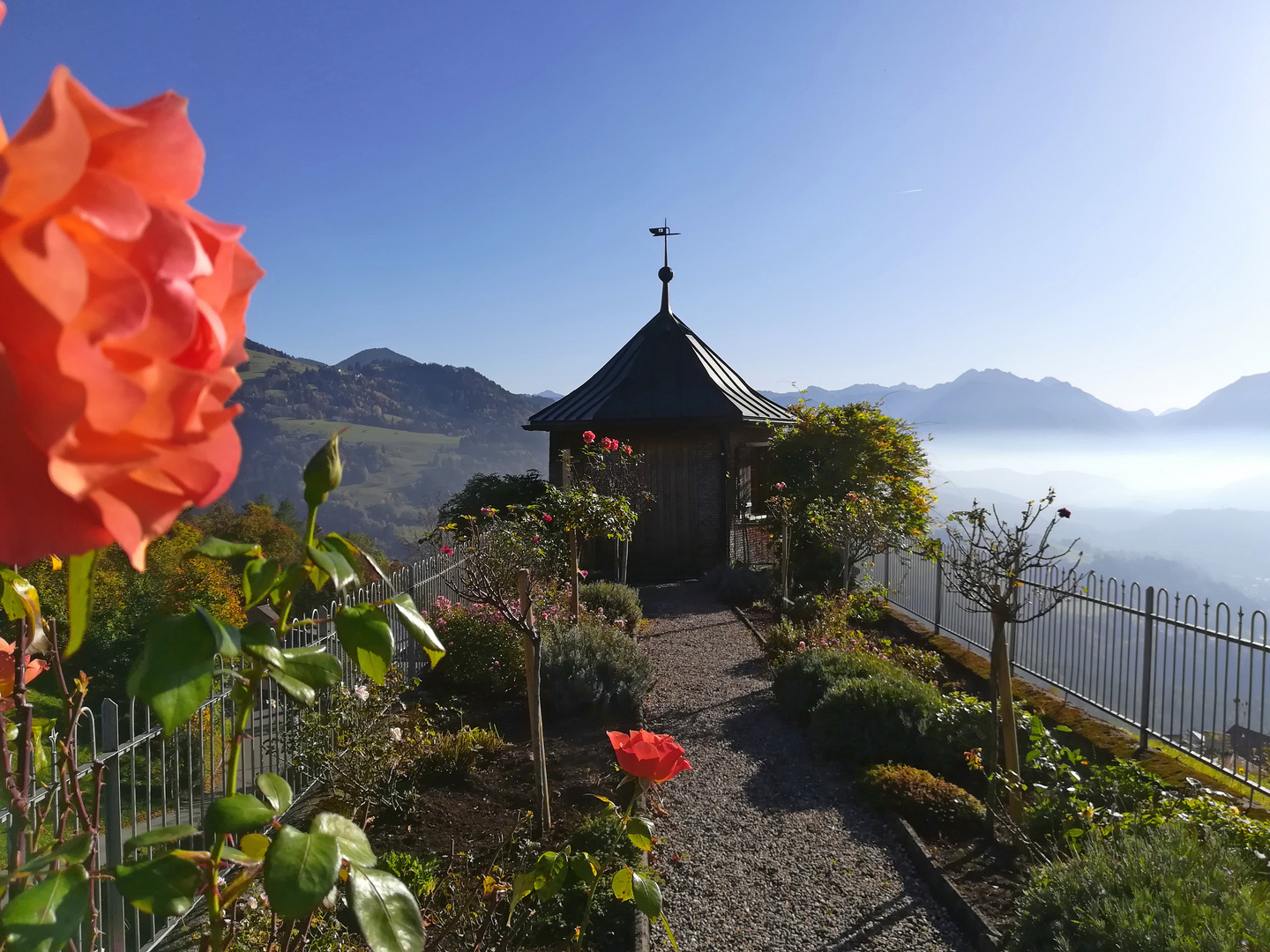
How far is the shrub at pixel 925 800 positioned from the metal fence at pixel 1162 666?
179 cm

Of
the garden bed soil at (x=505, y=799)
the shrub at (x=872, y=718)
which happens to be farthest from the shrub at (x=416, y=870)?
the shrub at (x=872, y=718)

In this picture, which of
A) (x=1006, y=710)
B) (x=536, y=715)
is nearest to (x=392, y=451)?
(x=536, y=715)

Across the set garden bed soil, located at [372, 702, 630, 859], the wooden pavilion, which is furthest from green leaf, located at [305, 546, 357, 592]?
the wooden pavilion

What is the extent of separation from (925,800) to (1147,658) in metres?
2.63

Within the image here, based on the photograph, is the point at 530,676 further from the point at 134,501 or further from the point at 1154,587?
the point at 1154,587

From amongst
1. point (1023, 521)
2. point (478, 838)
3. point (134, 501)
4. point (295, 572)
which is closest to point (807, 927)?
point (478, 838)

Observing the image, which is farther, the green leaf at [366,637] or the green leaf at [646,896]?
the green leaf at [646,896]

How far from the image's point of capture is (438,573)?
28.5ft

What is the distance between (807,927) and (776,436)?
426 inches

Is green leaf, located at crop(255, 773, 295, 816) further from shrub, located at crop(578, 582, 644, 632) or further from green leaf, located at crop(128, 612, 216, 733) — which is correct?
shrub, located at crop(578, 582, 644, 632)

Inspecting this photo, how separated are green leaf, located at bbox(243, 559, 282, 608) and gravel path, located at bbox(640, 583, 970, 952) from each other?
389 cm

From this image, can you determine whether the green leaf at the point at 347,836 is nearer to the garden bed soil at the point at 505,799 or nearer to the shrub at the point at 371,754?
the garden bed soil at the point at 505,799

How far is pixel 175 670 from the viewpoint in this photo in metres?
0.60

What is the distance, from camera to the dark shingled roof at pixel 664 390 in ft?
46.8
